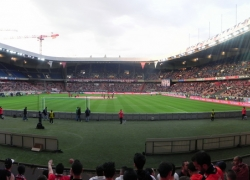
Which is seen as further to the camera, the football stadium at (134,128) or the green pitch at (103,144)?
the football stadium at (134,128)

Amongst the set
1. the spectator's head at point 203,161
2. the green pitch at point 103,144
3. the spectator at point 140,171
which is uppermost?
the spectator's head at point 203,161

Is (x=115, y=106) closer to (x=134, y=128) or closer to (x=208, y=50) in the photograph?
(x=134, y=128)

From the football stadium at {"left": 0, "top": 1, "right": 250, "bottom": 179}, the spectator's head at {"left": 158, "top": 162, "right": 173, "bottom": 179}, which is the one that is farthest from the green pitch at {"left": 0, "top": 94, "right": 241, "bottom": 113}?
the spectator's head at {"left": 158, "top": 162, "right": 173, "bottom": 179}

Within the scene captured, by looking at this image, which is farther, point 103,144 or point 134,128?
point 134,128

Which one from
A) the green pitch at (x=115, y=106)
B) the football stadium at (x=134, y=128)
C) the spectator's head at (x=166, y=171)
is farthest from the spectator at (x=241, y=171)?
the green pitch at (x=115, y=106)

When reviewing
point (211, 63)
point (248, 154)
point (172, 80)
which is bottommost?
point (248, 154)

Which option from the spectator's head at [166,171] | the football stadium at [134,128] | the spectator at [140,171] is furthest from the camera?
the football stadium at [134,128]

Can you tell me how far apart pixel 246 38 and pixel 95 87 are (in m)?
62.7

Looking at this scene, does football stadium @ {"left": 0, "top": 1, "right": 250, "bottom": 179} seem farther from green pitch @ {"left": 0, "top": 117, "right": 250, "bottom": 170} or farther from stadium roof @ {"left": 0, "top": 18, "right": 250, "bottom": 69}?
stadium roof @ {"left": 0, "top": 18, "right": 250, "bottom": 69}

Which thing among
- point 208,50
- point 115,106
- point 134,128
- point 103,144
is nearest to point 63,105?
point 115,106

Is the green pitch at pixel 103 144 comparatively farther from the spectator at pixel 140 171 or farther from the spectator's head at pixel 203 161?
the spectator's head at pixel 203 161

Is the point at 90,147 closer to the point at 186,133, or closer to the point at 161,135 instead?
the point at 161,135

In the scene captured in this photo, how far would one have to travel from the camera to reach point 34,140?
12.8 m

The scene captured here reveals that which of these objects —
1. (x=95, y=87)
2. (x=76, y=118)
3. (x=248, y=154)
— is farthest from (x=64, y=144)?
(x=95, y=87)
